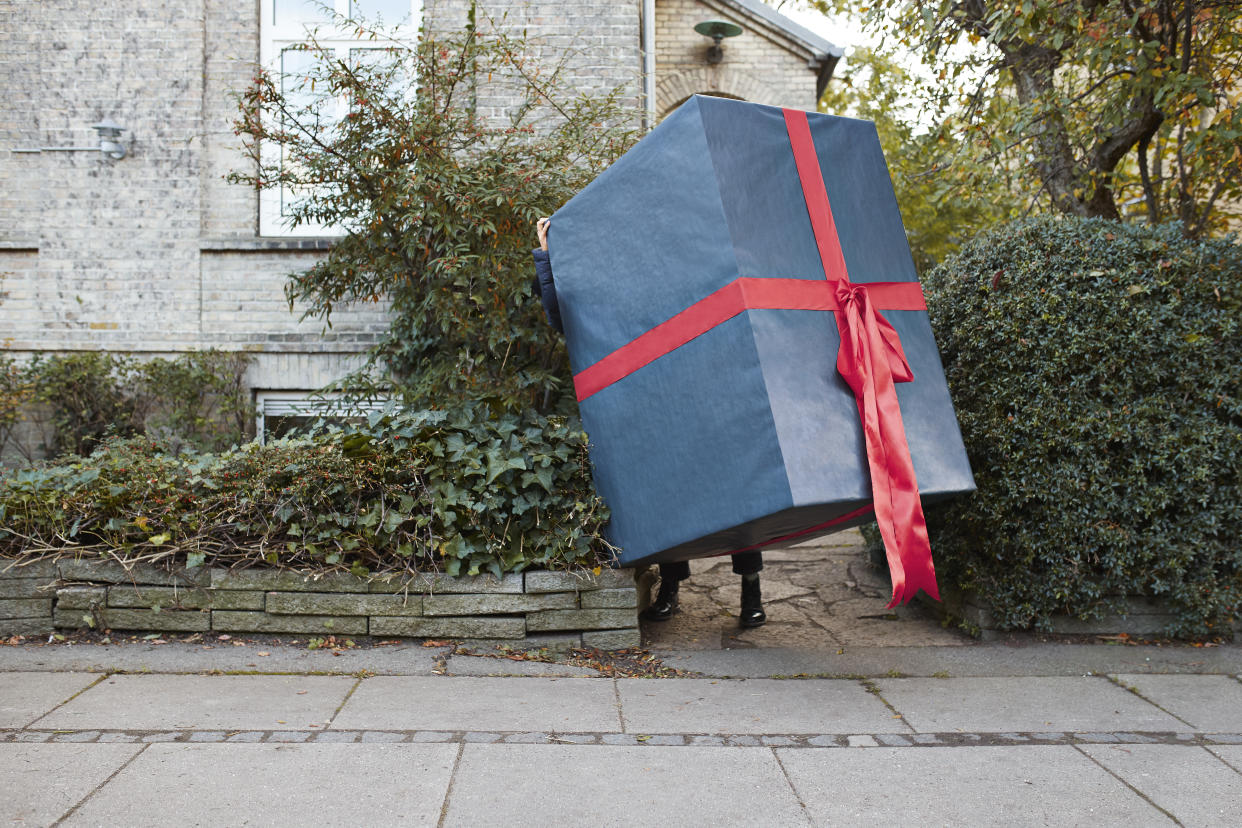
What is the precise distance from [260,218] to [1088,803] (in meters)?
6.22

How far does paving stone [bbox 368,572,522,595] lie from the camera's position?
13.4 ft

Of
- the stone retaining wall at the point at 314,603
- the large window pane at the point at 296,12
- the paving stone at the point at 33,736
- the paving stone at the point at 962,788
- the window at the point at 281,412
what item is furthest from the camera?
the large window pane at the point at 296,12

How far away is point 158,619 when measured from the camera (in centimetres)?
411

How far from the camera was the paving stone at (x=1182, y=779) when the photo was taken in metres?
2.59

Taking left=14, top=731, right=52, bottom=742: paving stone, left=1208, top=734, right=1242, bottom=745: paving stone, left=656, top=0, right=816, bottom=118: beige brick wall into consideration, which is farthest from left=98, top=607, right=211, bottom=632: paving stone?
left=656, top=0, right=816, bottom=118: beige brick wall

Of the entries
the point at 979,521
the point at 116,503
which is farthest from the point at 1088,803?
the point at 116,503

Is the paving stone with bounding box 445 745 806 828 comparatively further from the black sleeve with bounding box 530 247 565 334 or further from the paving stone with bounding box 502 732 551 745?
the black sleeve with bounding box 530 247 565 334

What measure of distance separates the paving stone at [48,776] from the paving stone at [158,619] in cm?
122

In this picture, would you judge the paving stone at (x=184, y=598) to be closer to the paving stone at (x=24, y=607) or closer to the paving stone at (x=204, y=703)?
the paving stone at (x=24, y=607)

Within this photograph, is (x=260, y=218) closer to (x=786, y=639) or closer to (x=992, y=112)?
(x=786, y=639)

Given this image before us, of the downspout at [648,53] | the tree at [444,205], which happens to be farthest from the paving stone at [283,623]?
the downspout at [648,53]

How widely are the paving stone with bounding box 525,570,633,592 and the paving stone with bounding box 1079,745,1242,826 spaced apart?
6.51ft

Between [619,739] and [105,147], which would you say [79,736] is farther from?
[105,147]

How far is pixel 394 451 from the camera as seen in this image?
165 inches
